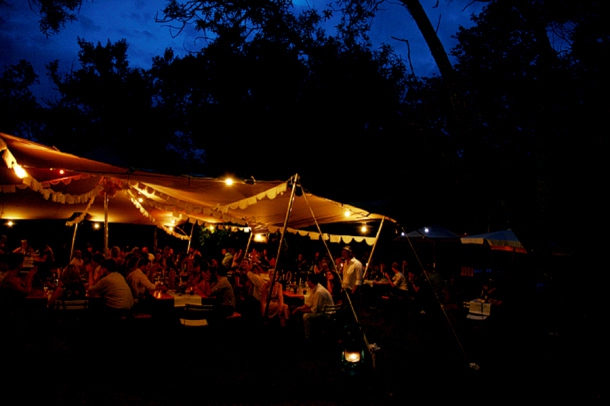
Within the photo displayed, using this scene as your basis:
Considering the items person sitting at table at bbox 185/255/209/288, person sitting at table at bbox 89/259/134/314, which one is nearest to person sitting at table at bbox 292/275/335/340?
person sitting at table at bbox 185/255/209/288

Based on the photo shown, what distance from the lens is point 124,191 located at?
8.05m

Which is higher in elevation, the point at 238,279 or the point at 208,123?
the point at 208,123

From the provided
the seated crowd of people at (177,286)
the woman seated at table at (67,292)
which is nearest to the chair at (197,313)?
the seated crowd of people at (177,286)

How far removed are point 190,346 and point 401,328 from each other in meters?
5.31

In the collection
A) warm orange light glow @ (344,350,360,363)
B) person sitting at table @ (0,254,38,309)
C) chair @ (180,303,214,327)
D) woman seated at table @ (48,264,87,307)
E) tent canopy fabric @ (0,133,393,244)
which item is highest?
tent canopy fabric @ (0,133,393,244)

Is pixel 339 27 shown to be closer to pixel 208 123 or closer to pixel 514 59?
pixel 514 59

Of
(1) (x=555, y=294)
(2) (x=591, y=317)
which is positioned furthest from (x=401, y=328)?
(2) (x=591, y=317)

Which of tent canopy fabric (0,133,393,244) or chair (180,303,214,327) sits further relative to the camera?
chair (180,303,214,327)

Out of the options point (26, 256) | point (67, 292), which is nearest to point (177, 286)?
point (67, 292)

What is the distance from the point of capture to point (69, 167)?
17.4 feet

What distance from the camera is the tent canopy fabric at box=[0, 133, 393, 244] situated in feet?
16.6

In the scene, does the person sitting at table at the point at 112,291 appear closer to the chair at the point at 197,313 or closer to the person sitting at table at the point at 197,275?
the chair at the point at 197,313

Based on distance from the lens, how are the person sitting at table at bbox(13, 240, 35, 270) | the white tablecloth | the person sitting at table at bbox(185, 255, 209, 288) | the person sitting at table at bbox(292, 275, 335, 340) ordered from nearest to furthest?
the person sitting at table at bbox(292, 275, 335, 340) < the white tablecloth < the person sitting at table at bbox(185, 255, 209, 288) < the person sitting at table at bbox(13, 240, 35, 270)

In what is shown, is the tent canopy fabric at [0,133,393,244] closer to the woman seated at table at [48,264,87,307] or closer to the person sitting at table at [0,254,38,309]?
the person sitting at table at [0,254,38,309]
